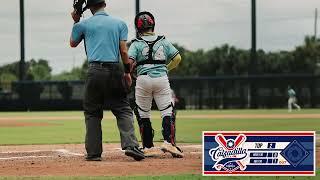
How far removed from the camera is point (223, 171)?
6719mm

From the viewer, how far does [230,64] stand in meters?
63.0

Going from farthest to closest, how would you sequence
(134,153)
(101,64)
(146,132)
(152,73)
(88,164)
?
(146,132)
(152,73)
(101,64)
(134,153)
(88,164)

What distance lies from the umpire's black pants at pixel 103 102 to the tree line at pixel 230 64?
35.0 meters

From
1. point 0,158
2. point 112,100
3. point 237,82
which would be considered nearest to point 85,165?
point 112,100

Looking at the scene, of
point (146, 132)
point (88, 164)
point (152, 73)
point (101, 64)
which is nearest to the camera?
point (88, 164)

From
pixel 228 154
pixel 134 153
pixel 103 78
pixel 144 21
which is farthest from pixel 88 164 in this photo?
pixel 228 154

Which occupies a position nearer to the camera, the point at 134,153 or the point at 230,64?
the point at 134,153

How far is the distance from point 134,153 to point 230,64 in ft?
179

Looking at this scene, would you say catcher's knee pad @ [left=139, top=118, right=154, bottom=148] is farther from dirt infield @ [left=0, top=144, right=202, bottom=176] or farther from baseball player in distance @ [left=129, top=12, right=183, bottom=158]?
dirt infield @ [left=0, top=144, right=202, bottom=176]

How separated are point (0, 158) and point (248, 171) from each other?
14.9ft

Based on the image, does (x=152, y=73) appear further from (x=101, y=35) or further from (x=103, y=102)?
(x=101, y=35)

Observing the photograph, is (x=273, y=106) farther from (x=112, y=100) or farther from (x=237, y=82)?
(x=112, y=100)
